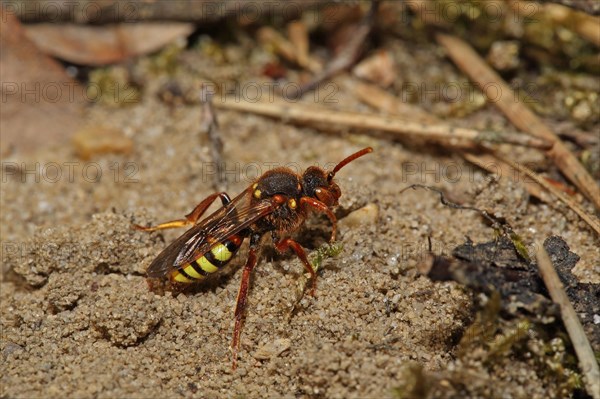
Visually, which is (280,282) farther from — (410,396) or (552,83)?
(552,83)

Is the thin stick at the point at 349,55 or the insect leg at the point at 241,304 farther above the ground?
the thin stick at the point at 349,55

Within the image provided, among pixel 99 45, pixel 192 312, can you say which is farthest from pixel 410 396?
pixel 99 45

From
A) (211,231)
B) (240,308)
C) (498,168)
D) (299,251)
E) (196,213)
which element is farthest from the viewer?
(498,168)

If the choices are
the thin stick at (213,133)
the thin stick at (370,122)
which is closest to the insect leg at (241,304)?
the thin stick at (213,133)

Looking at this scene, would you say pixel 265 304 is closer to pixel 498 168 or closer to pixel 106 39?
pixel 498 168

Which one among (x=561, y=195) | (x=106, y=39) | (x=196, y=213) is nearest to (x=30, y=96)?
(x=106, y=39)

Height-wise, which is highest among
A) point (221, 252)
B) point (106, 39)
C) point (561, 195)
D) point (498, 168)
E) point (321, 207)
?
point (106, 39)

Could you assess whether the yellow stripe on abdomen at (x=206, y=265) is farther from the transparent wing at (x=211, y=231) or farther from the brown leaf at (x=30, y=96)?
the brown leaf at (x=30, y=96)
